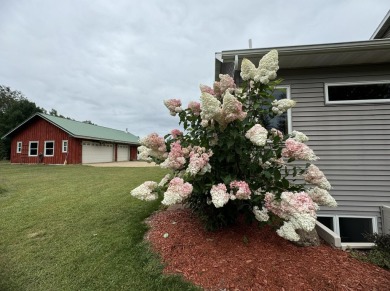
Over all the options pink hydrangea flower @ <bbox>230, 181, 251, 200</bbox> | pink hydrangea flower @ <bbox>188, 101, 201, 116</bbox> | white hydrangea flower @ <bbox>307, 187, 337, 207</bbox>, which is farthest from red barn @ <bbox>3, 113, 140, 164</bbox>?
white hydrangea flower @ <bbox>307, 187, 337, 207</bbox>

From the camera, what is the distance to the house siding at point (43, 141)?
53.5 feet

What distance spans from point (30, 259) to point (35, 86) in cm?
3066

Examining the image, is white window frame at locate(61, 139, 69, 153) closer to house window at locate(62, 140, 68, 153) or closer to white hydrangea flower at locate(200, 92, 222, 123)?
house window at locate(62, 140, 68, 153)

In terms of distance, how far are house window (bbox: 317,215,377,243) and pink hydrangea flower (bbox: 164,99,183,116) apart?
155 inches

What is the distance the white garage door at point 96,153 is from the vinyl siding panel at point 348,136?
55.9 ft

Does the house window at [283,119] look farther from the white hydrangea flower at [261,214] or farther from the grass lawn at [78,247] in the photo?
the grass lawn at [78,247]

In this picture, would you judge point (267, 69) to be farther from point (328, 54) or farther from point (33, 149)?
point (33, 149)

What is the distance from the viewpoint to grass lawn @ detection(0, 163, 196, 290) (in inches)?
86.2

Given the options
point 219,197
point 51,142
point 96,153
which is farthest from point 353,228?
point 51,142

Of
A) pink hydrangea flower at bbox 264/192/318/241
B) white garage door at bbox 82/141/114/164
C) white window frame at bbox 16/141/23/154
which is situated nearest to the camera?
pink hydrangea flower at bbox 264/192/318/241

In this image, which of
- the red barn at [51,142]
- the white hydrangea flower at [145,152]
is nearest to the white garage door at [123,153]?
the red barn at [51,142]

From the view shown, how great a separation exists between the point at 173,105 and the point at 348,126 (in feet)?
12.8

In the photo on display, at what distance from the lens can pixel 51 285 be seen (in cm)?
219

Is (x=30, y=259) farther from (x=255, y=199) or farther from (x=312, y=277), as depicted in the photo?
(x=312, y=277)
